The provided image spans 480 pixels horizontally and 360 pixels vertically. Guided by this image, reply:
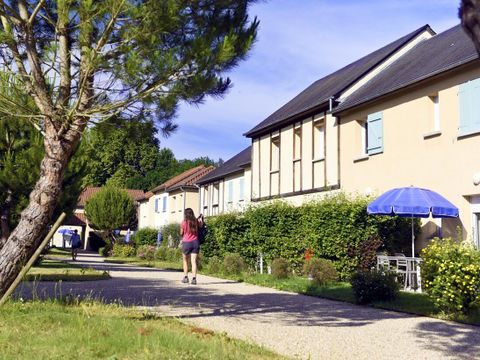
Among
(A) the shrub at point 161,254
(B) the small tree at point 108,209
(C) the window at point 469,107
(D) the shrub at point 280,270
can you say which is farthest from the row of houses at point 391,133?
(B) the small tree at point 108,209

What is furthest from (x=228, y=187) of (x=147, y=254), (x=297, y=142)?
(x=297, y=142)

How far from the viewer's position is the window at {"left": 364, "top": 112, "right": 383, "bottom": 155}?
1712 centimetres

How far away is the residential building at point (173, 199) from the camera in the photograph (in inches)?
1612

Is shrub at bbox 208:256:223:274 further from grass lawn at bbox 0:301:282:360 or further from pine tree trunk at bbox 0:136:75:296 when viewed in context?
pine tree trunk at bbox 0:136:75:296

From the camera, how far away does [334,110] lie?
18.9 metres

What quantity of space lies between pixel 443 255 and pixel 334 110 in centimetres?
1047

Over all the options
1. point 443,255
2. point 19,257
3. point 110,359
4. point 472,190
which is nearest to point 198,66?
point 19,257

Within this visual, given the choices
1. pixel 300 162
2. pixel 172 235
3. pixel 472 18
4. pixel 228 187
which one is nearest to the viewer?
pixel 472 18

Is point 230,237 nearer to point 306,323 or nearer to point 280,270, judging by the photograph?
point 280,270

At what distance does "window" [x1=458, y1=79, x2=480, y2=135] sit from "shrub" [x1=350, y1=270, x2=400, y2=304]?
196 inches

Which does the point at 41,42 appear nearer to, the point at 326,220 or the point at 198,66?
the point at 198,66

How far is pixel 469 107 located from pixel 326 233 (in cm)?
462

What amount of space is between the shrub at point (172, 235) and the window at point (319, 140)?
13338mm

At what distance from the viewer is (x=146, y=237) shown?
125 ft
